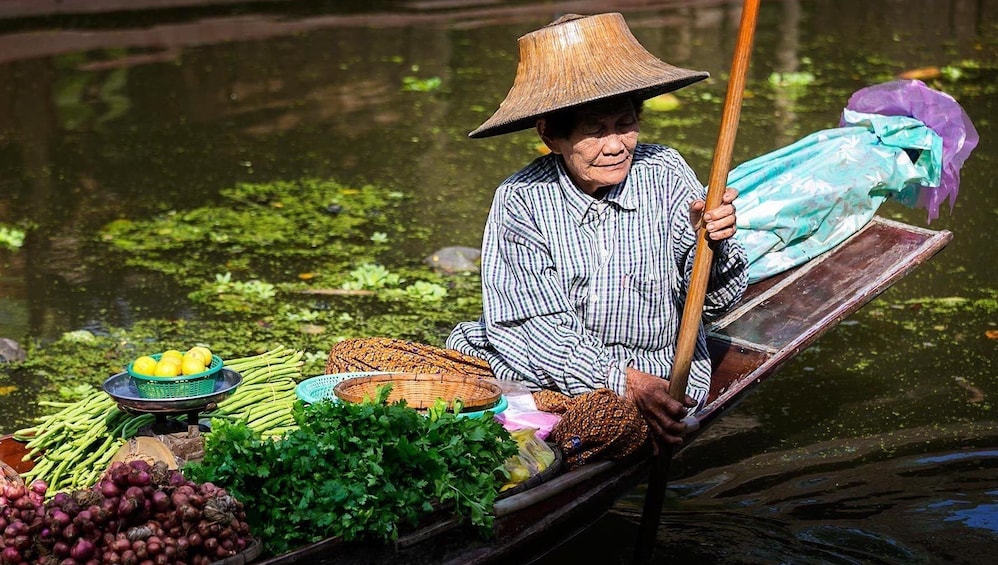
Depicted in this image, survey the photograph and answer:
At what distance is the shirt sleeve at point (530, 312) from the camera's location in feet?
13.8

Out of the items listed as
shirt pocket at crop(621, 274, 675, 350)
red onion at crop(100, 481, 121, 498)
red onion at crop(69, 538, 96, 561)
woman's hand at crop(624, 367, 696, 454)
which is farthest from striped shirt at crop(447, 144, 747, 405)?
red onion at crop(69, 538, 96, 561)

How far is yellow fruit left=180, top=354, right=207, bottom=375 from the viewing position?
3.75m

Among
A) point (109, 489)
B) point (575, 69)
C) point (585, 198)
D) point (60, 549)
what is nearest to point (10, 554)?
point (60, 549)

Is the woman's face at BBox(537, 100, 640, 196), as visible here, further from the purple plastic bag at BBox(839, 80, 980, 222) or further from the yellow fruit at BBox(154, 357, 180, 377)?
the purple plastic bag at BBox(839, 80, 980, 222)

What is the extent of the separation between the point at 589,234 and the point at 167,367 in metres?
1.52

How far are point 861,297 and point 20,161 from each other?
6257mm

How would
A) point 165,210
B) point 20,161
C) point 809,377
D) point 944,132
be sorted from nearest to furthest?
point 944,132 < point 809,377 < point 165,210 < point 20,161

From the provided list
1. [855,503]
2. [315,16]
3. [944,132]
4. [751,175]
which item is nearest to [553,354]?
[855,503]

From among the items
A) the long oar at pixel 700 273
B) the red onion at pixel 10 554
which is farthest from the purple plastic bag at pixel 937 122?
the red onion at pixel 10 554

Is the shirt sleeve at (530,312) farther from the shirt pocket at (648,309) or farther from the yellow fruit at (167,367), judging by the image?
the yellow fruit at (167,367)

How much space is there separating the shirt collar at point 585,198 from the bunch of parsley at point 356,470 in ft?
3.56

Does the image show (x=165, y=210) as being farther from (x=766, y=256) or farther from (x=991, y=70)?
(x=991, y=70)

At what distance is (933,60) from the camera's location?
11.1m

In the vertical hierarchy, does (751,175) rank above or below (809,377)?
→ above
